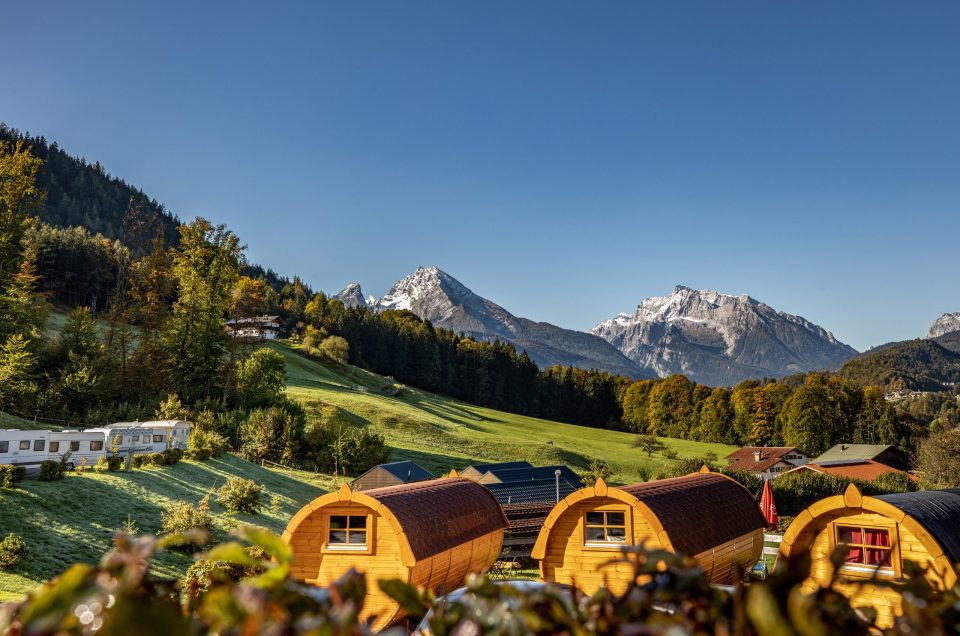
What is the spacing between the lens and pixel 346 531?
49.2ft

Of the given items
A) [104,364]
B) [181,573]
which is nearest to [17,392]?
[104,364]

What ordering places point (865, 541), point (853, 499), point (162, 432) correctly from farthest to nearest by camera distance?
1. point (162, 432)
2. point (865, 541)
3. point (853, 499)

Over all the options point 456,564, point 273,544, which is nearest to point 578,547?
point 456,564

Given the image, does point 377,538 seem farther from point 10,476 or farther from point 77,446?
point 77,446

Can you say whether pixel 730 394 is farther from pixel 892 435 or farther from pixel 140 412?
pixel 140 412

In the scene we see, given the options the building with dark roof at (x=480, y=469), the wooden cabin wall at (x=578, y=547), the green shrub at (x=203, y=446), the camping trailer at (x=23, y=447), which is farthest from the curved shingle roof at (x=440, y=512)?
the green shrub at (x=203, y=446)

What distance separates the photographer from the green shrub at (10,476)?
2167cm

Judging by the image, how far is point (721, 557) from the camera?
16172 mm

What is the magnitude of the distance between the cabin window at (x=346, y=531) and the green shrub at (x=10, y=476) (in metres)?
14.0

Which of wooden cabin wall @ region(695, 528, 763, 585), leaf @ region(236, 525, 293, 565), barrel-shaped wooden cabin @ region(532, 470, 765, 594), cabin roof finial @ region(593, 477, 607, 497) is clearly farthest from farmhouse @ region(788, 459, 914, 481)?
leaf @ region(236, 525, 293, 565)

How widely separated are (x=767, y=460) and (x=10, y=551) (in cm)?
7131

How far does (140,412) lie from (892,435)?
88923 mm

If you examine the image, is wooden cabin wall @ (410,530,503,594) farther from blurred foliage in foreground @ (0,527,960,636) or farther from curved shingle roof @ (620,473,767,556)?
blurred foliage in foreground @ (0,527,960,636)

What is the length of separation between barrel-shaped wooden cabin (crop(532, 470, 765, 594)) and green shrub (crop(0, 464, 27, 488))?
18124 mm
